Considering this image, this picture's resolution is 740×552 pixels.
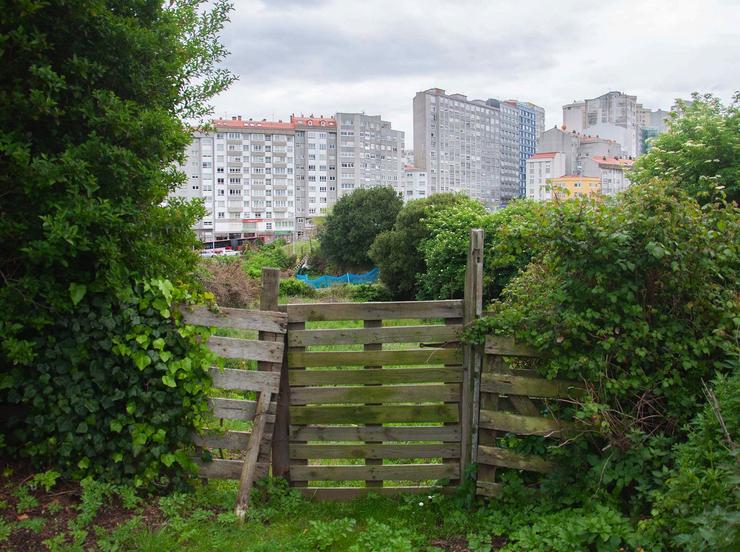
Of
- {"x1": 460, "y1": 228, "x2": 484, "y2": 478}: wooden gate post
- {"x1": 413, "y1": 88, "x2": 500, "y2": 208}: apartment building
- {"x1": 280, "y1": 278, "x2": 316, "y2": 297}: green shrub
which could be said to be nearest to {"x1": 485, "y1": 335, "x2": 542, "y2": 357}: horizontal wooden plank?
{"x1": 460, "y1": 228, "x2": 484, "y2": 478}: wooden gate post

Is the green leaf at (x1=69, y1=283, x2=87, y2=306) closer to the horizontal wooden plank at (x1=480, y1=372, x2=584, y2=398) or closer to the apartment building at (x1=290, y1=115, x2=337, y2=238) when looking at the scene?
the horizontal wooden plank at (x1=480, y1=372, x2=584, y2=398)

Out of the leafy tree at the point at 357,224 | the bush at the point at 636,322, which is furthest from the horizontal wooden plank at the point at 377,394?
the leafy tree at the point at 357,224

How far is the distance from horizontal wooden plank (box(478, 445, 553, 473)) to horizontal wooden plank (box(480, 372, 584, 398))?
468 mm

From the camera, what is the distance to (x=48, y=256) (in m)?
4.20

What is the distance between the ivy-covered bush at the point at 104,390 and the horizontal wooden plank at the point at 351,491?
1192mm

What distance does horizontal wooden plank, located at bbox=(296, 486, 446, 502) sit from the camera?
5230 millimetres

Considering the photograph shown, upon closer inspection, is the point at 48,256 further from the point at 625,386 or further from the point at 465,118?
the point at 465,118

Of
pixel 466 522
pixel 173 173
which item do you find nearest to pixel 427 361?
pixel 466 522

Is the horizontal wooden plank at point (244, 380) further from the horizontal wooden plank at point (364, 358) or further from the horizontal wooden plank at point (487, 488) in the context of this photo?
the horizontal wooden plank at point (487, 488)

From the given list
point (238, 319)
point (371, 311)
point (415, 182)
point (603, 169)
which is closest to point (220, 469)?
point (238, 319)

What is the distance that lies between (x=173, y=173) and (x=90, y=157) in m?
1.00

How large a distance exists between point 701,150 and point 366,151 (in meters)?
90.6

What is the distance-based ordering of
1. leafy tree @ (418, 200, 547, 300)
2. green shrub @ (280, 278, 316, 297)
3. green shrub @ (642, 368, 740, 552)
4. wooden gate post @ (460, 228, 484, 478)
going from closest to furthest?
green shrub @ (642, 368, 740, 552), wooden gate post @ (460, 228, 484, 478), leafy tree @ (418, 200, 547, 300), green shrub @ (280, 278, 316, 297)

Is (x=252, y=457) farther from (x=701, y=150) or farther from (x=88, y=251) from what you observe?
(x=701, y=150)
